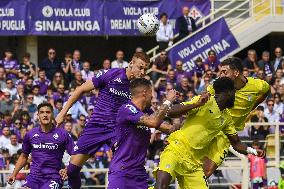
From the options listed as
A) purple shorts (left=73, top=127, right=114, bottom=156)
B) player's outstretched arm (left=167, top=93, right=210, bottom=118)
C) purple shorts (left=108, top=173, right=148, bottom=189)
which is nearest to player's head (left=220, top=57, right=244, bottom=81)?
player's outstretched arm (left=167, top=93, right=210, bottom=118)

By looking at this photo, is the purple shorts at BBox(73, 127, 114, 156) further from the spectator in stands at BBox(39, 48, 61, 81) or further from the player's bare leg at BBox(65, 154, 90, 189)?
the spectator in stands at BBox(39, 48, 61, 81)

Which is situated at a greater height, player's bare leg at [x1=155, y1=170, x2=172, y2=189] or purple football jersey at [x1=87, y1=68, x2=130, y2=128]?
purple football jersey at [x1=87, y1=68, x2=130, y2=128]

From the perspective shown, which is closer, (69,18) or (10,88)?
(10,88)

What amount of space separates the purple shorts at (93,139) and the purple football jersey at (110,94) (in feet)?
0.28

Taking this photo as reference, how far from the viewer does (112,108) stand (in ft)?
48.4

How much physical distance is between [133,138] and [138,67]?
1737 millimetres

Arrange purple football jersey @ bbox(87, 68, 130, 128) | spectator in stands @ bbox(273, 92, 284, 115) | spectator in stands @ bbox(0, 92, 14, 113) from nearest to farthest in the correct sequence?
1. purple football jersey @ bbox(87, 68, 130, 128)
2. spectator in stands @ bbox(0, 92, 14, 113)
3. spectator in stands @ bbox(273, 92, 284, 115)

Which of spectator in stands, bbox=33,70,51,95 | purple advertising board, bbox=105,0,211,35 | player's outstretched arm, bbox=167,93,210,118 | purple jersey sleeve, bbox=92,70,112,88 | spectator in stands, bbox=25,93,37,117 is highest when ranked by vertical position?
purple advertising board, bbox=105,0,211,35

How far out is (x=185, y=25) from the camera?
27406mm

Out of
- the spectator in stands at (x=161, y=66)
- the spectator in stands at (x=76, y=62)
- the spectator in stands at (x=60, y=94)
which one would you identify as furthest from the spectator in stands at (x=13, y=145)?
the spectator in stands at (x=161, y=66)

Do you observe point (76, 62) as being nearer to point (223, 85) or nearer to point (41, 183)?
point (41, 183)

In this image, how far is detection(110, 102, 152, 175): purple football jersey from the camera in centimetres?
1251

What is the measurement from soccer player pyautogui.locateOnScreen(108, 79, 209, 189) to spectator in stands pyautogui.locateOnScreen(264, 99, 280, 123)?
11.3 metres

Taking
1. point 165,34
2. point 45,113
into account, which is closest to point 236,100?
point 45,113
